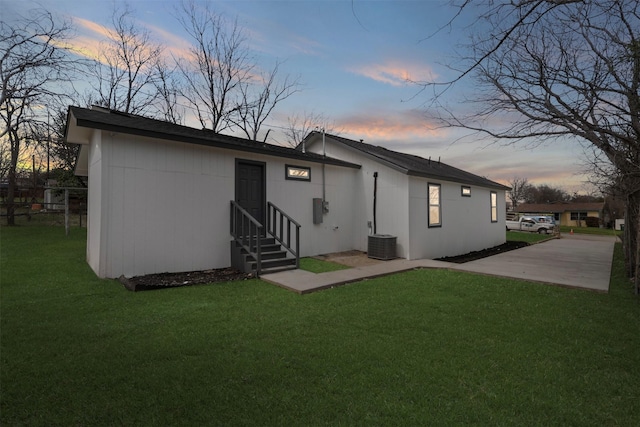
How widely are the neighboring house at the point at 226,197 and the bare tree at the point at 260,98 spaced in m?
10.8

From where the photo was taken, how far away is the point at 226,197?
23.1 ft

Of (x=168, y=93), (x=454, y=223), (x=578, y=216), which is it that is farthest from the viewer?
(x=578, y=216)

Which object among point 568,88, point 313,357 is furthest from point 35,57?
point 568,88

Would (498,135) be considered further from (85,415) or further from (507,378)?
(85,415)

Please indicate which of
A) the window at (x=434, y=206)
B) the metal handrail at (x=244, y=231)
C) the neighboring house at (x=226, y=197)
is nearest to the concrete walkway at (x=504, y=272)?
the metal handrail at (x=244, y=231)

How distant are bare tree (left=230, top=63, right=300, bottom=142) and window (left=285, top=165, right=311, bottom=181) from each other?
44.9 feet

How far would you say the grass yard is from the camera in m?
2.10

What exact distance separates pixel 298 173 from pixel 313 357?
20.3 ft

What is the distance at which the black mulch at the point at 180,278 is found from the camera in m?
5.20

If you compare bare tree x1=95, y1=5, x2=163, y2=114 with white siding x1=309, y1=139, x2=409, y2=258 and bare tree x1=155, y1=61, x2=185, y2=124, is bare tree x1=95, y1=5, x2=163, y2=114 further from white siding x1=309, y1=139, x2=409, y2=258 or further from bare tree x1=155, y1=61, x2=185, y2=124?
white siding x1=309, y1=139, x2=409, y2=258

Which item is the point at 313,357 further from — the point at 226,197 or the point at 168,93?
the point at 168,93

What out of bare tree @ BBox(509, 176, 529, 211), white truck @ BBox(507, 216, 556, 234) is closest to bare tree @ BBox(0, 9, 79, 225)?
white truck @ BBox(507, 216, 556, 234)

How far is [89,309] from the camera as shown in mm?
4113

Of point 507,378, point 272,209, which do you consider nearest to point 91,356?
point 507,378
